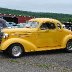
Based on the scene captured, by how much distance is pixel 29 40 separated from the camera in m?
14.9

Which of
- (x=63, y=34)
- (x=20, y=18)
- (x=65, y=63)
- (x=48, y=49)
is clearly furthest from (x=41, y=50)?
(x=20, y=18)

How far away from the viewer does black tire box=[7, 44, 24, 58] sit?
561 inches

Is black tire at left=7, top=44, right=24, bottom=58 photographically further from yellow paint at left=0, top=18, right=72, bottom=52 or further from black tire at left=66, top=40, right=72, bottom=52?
black tire at left=66, top=40, right=72, bottom=52

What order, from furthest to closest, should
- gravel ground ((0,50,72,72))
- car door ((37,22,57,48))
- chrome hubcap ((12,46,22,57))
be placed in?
car door ((37,22,57,48)) → chrome hubcap ((12,46,22,57)) → gravel ground ((0,50,72,72))

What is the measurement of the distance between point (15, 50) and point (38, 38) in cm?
135

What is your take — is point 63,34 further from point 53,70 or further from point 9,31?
point 53,70

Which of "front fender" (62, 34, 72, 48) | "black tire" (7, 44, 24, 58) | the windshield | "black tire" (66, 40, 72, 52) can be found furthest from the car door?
"black tire" (7, 44, 24, 58)

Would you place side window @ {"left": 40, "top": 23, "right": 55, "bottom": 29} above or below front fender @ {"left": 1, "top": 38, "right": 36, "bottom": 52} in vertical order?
above

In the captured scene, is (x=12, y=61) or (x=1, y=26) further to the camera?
(x=1, y=26)

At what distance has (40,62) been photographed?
13000mm

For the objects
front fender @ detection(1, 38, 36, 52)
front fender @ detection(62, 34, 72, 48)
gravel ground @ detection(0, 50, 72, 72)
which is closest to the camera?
gravel ground @ detection(0, 50, 72, 72)

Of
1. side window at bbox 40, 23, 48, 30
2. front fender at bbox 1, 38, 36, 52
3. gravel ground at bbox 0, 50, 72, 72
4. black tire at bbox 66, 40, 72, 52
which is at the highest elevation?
side window at bbox 40, 23, 48, 30

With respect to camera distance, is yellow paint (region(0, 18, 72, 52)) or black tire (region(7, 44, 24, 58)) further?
yellow paint (region(0, 18, 72, 52))

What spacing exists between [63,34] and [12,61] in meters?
3.60
